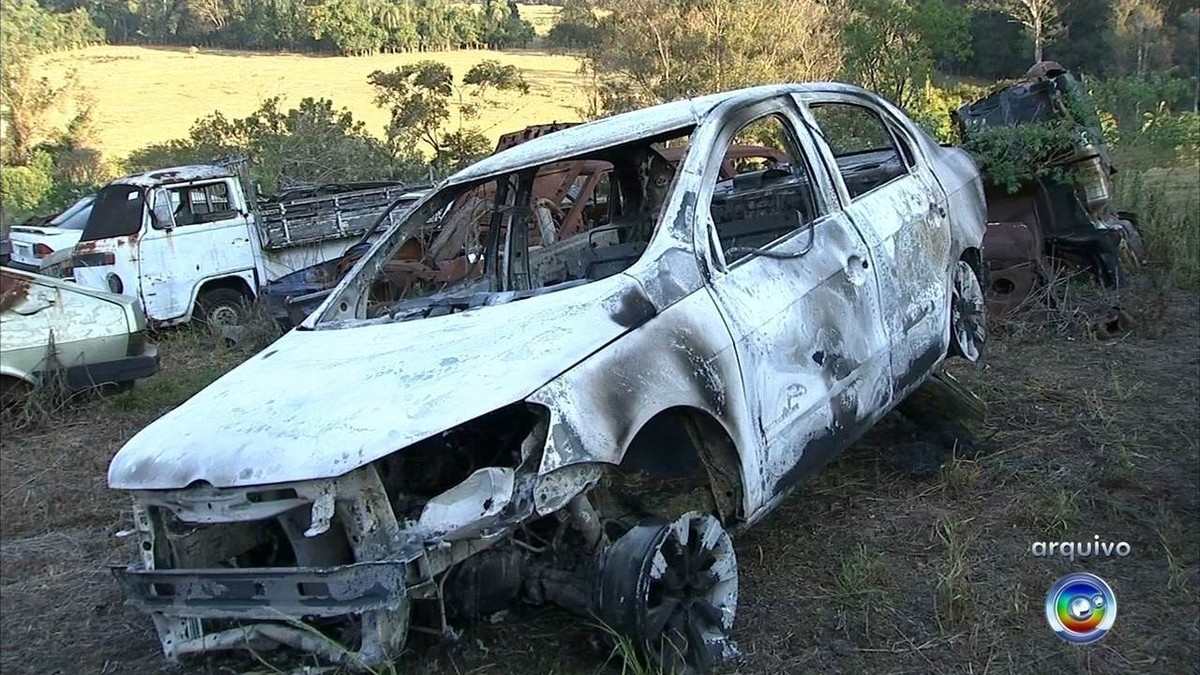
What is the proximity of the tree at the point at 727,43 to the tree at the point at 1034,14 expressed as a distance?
4.03 meters

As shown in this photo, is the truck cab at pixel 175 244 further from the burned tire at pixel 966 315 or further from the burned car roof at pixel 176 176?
the burned tire at pixel 966 315

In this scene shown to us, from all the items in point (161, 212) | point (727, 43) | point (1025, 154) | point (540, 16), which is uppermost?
point (540, 16)

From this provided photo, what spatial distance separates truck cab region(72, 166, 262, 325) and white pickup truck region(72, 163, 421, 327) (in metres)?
0.01

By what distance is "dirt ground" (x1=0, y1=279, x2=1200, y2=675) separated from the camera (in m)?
3.36

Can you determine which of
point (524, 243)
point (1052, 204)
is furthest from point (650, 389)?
point (1052, 204)

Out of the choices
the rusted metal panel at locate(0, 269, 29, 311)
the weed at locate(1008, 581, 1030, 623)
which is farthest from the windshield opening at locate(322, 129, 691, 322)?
the rusted metal panel at locate(0, 269, 29, 311)

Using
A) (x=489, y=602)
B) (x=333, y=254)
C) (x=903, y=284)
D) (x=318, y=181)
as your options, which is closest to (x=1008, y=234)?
(x=903, y=284)

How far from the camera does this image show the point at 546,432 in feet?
9.66

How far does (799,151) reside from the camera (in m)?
4.27

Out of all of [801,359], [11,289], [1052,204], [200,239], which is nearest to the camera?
[801,359]

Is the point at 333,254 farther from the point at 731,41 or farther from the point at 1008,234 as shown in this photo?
the point at 731,41

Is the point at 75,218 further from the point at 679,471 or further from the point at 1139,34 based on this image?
the point at 1139,34

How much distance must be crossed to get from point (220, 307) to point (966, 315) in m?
8.24

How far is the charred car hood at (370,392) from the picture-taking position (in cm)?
287
